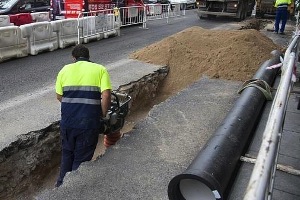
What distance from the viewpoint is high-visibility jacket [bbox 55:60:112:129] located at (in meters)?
3.91

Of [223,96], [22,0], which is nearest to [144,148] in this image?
[223,96]

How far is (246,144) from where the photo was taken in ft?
14.0

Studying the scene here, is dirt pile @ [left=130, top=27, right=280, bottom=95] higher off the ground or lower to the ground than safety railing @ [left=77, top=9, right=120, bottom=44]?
lower

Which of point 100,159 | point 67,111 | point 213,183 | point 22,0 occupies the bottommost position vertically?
point 100,159

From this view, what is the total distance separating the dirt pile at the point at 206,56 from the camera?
8.30 m

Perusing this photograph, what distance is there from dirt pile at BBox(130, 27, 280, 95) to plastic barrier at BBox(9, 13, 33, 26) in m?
5.09

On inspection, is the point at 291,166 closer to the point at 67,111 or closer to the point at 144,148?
the point at 144,148

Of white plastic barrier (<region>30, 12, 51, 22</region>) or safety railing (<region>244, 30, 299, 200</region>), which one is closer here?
safety railing (<region>244, 30, 299, 200</region>)

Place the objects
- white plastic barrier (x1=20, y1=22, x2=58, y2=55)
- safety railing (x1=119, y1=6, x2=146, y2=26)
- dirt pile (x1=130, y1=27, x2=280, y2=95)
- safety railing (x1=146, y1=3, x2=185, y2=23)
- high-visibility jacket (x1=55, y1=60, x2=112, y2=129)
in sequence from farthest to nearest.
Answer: safety railing (x1=146, y1=3, x2=185, y2=23) → safety railing (x1=119, y1=6, x2=146, y2=26) → white plastic barrier (x1=20, y1=22, x2=58, y2=55) → dirt pile (x1=130, y1=27, x2=280, y2=95) → high-visibility jacket (x1=55, y1=60, x2=112, y2=129)

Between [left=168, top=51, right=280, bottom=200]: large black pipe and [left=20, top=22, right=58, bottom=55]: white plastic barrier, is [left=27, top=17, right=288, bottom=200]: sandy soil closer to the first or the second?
[left=20, top=22, right=58, bottom=55]: white plastic barrier

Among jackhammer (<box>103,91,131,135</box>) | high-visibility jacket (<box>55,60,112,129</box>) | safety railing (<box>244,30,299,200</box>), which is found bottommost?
jackhammer (<box>103,91,131,135</box>)

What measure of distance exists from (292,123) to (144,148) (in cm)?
233

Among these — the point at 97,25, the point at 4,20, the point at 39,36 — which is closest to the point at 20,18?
the point at 4,20

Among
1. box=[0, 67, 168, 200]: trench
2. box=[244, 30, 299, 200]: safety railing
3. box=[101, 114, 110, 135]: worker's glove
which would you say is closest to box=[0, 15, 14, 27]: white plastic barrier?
box=[0, 67, 168, 200]: trench
